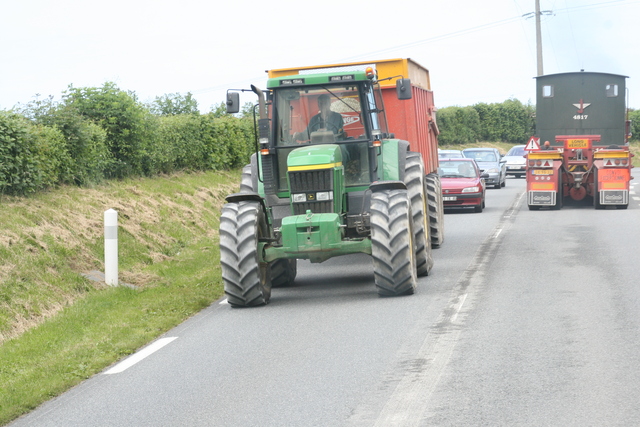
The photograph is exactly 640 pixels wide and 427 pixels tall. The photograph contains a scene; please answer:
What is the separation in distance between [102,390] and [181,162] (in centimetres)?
1718

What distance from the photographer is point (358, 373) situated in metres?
7.36

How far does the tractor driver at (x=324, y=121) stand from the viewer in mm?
11992

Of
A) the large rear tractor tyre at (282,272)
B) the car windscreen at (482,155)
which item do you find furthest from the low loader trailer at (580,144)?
the large rear tractor tyre at (282,272)

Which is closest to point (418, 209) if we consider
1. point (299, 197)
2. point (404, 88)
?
point (404, 88)

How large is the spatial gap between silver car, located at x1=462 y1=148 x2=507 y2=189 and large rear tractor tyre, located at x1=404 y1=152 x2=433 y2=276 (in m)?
21.0

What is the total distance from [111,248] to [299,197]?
289cm

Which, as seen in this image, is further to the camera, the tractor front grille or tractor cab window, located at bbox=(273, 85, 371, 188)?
tractor cab window, located at bbox=(273, 85, 371, 188)

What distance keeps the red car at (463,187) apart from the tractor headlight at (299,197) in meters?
12.9

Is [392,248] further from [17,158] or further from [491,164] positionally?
[491,164]

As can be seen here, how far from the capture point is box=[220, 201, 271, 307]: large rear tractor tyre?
1080 cm

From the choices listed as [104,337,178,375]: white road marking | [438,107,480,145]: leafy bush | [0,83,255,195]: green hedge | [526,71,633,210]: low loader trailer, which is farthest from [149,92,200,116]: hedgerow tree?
[438,107,480,145]: leafy bush

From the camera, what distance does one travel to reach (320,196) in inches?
448

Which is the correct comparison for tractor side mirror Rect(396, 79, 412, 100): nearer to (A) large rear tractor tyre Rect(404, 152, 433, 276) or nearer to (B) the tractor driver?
(B) the tractor driver

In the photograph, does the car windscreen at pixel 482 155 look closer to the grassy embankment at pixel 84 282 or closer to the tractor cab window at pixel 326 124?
the grassy embankment at pixel 84 282
